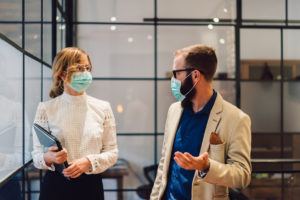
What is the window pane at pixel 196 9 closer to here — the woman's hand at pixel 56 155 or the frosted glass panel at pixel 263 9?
the frosted glass panel at pixel 263 9

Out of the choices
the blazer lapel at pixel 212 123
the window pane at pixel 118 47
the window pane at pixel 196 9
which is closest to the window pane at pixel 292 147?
the window pane at pixel 196 9

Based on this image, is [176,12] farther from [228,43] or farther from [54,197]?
[54,197]

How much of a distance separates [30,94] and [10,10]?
583 mm

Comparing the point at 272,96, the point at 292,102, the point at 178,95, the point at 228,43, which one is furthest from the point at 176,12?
the point at 178,95

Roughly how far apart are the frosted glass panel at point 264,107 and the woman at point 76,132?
1977 millimetres

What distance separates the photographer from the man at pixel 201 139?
4.53ft

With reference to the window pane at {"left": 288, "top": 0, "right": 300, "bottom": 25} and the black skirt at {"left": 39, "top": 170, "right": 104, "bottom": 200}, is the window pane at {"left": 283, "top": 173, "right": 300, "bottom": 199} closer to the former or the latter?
the window pane at {"left": 288, "top": 0, "right": 300, "bottom": 25}

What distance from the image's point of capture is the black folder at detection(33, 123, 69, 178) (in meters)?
1.44

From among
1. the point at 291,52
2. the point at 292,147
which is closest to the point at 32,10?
the point at 291,52

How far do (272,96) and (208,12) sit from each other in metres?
1.15

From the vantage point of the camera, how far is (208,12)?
3.24 m

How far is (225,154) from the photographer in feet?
4.81

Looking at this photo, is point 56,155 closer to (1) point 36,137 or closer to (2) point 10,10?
(1) point 36,137

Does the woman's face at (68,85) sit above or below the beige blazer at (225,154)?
above
